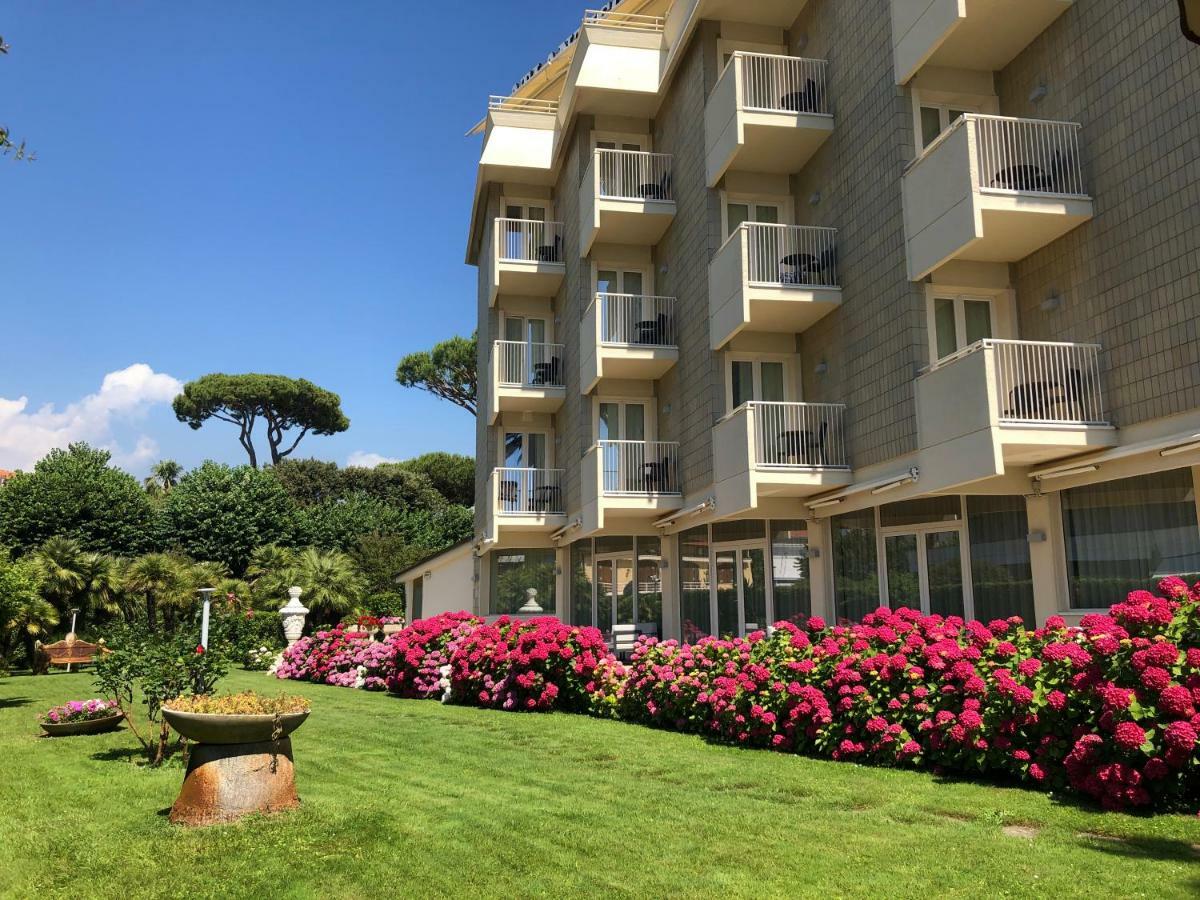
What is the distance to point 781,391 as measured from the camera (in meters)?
17.6

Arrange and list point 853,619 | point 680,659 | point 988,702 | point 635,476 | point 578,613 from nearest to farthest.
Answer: point 988,702 < point 680,659 < point 853,619 < point 635,476 < point 578,613

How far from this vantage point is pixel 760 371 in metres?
17.8

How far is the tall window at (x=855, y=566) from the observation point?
14844mm

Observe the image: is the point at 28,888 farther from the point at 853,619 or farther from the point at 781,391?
the point at 781,391

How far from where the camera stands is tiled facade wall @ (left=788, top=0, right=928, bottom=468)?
1381 centimetres

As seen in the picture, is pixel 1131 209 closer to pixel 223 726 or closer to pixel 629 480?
pixel 223 726

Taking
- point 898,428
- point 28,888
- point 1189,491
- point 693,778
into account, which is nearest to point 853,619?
point 898,428

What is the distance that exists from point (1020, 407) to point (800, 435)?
14.7 ft

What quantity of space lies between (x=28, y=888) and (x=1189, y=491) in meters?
11.2

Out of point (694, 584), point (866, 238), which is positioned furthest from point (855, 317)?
point (694, 584)

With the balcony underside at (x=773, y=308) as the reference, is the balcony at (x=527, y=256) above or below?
above

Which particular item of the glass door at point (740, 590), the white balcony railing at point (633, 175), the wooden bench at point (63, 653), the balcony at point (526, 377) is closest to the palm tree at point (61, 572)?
the wooden bench at point (63, 653)

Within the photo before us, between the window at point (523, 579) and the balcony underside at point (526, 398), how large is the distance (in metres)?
3.95

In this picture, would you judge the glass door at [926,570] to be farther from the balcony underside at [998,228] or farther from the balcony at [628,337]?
the balcony at [628,337]
